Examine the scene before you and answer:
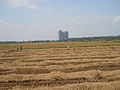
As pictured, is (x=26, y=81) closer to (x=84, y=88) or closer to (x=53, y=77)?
(x=53, y=77)

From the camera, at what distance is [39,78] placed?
13.8m

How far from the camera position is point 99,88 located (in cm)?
1023

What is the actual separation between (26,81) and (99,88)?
5.87 meters

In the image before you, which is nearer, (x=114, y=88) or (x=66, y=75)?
(x=114, y=88)

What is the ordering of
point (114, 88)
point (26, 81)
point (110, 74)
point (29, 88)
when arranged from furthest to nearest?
point (110, 74)
point (26, 81)
point (29, 88)
point (114, 88)

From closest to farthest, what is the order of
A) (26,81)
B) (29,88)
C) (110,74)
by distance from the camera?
(29,88)
(26,81)
(110,74)

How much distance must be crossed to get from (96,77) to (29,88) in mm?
5628

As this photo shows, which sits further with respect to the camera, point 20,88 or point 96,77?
point 96,77

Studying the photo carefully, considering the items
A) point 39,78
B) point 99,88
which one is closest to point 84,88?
point 99,88

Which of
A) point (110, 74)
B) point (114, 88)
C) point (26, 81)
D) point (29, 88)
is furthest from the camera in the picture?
point (110, 74)

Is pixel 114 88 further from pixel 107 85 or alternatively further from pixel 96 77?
pixel 96 77

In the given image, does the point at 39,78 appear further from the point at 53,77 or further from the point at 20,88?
the point at 20,88

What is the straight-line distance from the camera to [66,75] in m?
14.3

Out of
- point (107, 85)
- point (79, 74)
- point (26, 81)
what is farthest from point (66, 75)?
point (107, 85)
